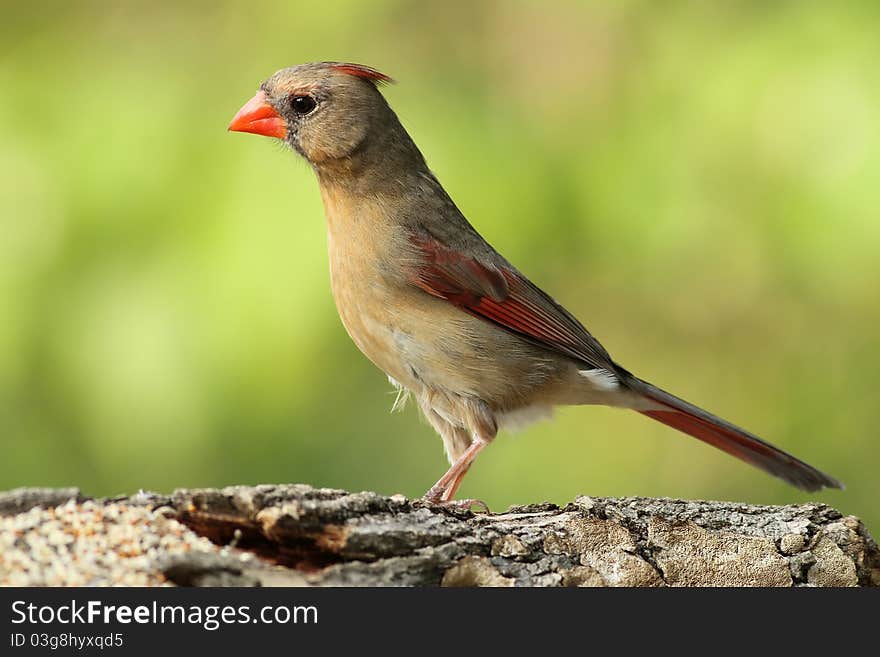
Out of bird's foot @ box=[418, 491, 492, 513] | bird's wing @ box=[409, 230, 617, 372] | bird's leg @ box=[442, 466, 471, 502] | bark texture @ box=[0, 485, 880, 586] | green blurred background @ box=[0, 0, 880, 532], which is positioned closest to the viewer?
bark texture @ box=[0, 485, 880, 586]

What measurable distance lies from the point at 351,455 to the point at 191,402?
76cm

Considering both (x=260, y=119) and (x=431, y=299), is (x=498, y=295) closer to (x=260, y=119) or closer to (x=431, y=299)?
(x=431, y=299)

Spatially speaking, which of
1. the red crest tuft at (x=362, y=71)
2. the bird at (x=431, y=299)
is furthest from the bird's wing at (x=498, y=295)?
the red crest tuft at (x=362, y=71)

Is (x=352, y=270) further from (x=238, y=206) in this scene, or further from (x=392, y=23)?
(x=392, y=23)

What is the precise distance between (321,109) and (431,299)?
2.34 ft

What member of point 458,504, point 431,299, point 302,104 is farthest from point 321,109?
point 458,504

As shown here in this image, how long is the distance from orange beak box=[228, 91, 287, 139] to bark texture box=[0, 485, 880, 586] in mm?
1457

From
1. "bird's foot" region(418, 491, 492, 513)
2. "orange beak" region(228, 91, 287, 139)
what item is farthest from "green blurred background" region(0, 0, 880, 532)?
"bird's foot" region(418, 491, 492, 513)

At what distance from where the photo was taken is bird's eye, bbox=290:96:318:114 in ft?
12.1

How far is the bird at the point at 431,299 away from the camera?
3.47 m

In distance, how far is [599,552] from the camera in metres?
2.64

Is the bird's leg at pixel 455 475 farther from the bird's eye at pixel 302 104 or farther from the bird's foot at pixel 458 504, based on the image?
the bird's eye at pixel 302 104

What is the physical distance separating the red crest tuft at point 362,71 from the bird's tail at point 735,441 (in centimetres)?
122

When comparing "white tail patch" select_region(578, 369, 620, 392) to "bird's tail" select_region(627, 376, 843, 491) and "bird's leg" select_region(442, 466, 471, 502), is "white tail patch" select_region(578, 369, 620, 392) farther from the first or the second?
"bird's leg" select_region(442, 466, 471, 502)
